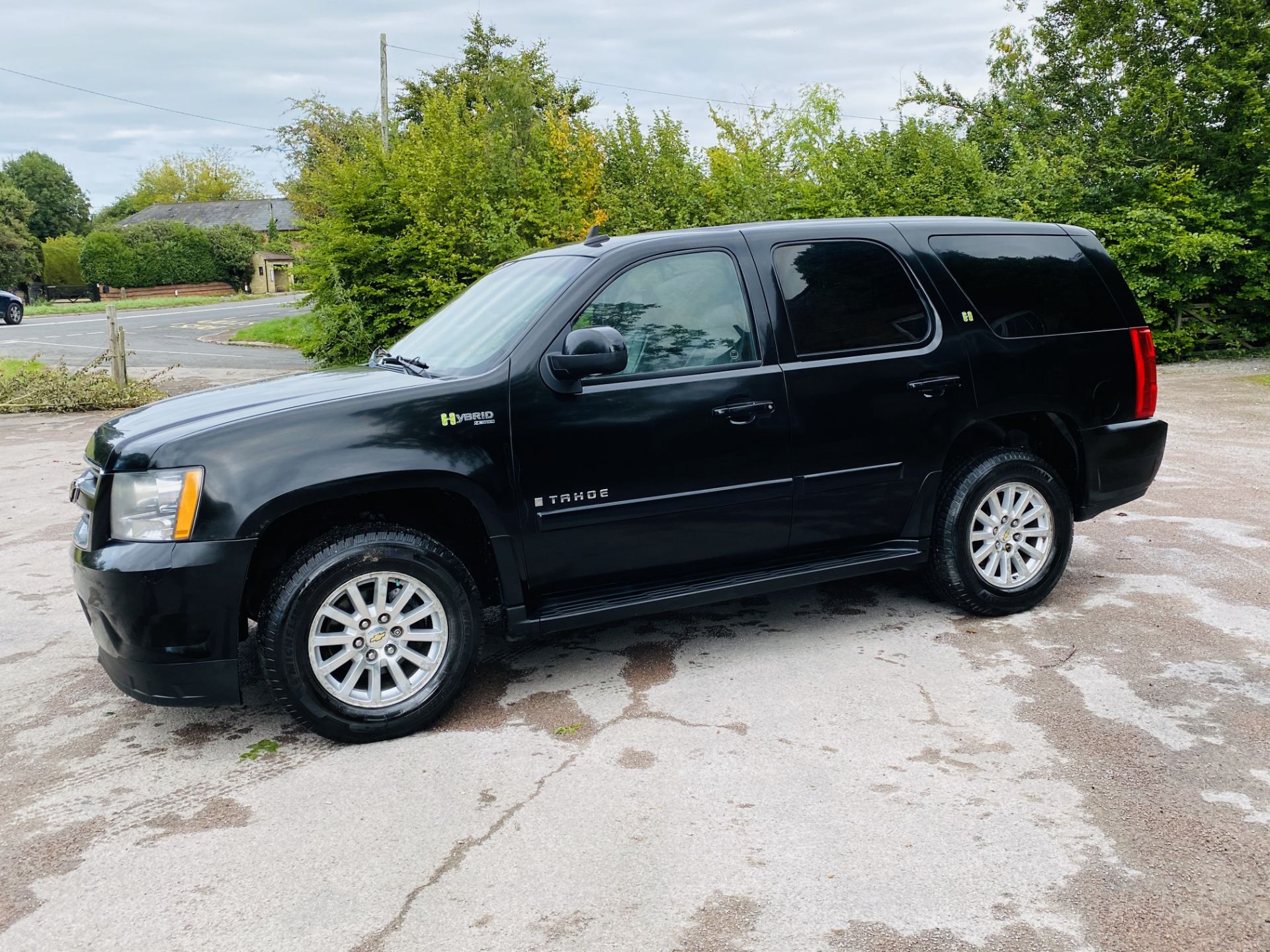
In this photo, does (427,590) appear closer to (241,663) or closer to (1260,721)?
(241,663)

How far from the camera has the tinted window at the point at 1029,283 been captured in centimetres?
515

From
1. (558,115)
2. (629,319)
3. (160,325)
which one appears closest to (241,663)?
(629,319)

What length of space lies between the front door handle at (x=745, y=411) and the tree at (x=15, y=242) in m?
61.6

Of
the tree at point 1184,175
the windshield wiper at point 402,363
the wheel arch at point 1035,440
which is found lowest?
the wheel arch at point 1035,440

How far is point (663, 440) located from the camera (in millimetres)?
4410

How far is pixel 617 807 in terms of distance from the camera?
11.5 feet

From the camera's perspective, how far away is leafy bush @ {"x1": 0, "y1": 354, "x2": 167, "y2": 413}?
13.8 m

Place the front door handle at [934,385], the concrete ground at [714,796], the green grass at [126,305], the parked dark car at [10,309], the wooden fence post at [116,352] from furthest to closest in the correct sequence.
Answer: the green grass at [126,305] < the parked dark car at [10,309] < the wooden fence post at [116,352] < the front door handle at [934,385] < the concrete ground at [714,796]

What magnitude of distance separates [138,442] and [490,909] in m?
2.17

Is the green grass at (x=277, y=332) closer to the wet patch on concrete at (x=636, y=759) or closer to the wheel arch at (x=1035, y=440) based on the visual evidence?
the wheel arch at (x=1035, y=440)

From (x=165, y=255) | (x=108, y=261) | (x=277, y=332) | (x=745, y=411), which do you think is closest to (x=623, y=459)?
(x=745, y=411)

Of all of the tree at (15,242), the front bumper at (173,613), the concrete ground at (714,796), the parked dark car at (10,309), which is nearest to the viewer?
the concrete ground at (714,796)

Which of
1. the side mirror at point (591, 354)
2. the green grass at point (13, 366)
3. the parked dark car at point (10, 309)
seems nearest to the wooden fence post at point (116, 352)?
the green grass at point (13, 366)

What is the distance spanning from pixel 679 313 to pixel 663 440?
0.58 meters
